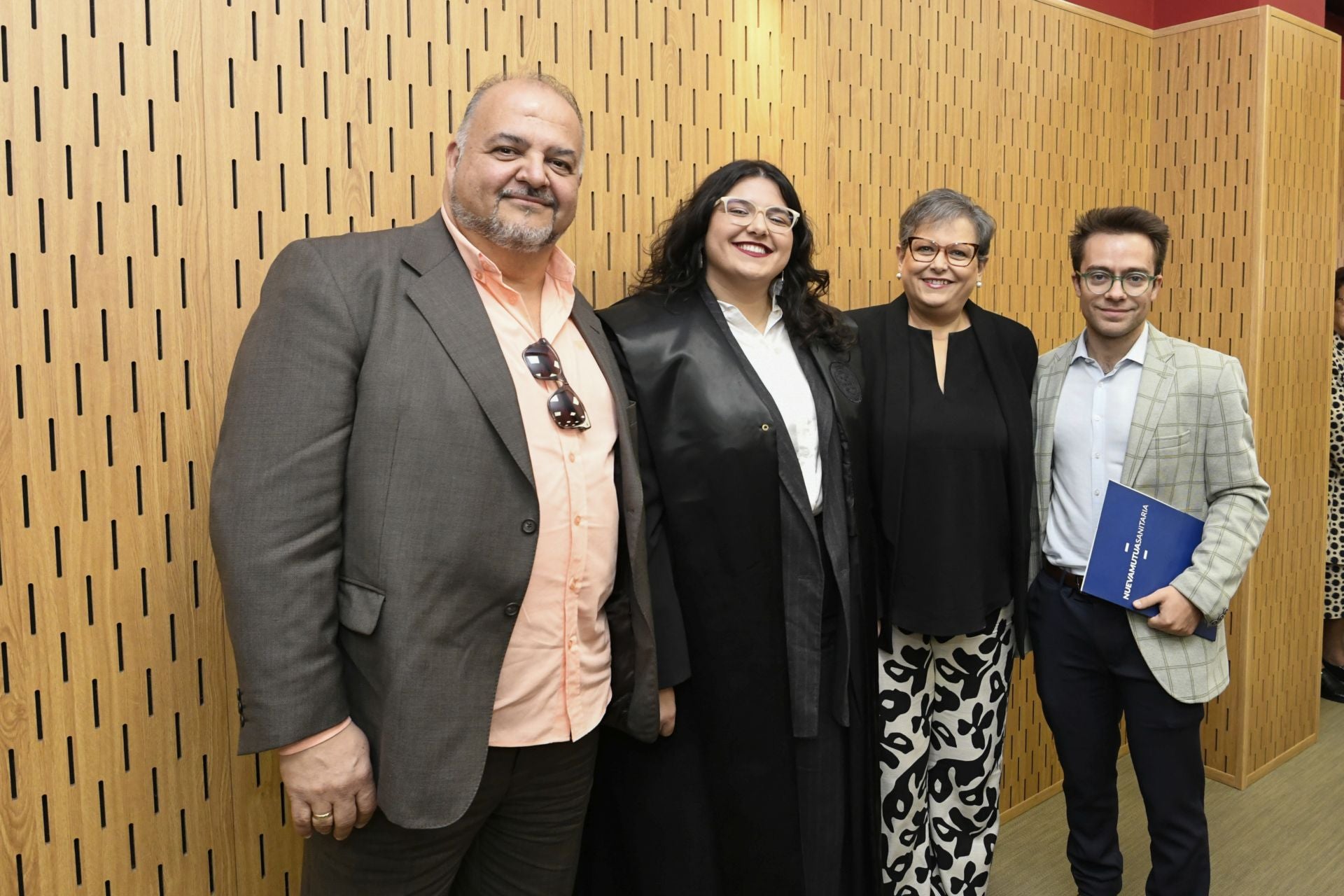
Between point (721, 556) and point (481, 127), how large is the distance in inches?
40.7

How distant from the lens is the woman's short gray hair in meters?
2.42

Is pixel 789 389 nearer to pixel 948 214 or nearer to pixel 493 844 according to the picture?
pixel 948 214

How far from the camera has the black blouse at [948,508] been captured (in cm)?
242

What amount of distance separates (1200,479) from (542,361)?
1.83m

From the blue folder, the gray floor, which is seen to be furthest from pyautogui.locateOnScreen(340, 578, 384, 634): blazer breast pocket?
the gray floor

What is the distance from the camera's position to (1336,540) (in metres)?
4.66

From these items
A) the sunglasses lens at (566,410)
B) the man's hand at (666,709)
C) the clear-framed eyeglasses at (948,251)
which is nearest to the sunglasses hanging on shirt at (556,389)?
the sunglasses lens at (566,410)

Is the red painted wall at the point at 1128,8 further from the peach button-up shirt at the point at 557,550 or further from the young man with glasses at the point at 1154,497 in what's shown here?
the peach button-up shirt at the point at 557,550

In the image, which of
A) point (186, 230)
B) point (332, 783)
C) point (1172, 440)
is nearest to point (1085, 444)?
point (1172, 440)

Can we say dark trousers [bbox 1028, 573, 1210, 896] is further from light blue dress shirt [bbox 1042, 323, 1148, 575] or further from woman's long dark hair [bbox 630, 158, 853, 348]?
woman's long dark hair [bbox 630, 158, 853, 348]

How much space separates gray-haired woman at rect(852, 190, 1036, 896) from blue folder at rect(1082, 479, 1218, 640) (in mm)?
199

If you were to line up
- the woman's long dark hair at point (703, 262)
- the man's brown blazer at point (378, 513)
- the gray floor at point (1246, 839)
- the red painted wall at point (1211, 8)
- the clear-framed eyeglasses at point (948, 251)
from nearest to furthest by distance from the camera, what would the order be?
the man's brown blazer at point (378, 513) → the woman's long dark hair at point (703, 262) → the clear-framed eyeglasses at point (948, 251) → the gray floor at point (1246, 839) → the red painted wall at point (1211, 8)

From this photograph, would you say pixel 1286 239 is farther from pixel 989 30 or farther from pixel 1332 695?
pixel 1332 695

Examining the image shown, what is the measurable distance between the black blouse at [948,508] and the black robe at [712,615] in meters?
0.20
